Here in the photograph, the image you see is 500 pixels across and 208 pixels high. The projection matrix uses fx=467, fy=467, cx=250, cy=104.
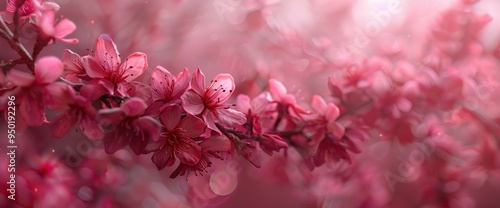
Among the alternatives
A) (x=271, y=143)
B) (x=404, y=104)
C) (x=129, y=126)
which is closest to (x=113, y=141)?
(x=129, y=126)

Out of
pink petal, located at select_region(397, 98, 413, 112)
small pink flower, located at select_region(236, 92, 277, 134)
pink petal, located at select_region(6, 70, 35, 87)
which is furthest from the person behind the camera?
pink petal, located at select_region(397, 98, 413, 112)

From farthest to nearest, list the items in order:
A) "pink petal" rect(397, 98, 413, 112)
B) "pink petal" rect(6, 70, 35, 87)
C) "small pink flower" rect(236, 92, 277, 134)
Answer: "pink petal" rect(397, 98, 413, 112) < "small pink flower" rect(236, 92, 277, 134) < "pink petal" rect(6, 70, 35, 87)

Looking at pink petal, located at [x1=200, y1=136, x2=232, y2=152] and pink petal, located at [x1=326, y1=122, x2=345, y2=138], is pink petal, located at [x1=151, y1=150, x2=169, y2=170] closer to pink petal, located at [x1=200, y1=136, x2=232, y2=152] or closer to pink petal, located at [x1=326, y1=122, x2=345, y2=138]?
pink petal, located at [x1=200, y1=136, x2=232, y2=152]

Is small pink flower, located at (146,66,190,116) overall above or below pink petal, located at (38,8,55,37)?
below

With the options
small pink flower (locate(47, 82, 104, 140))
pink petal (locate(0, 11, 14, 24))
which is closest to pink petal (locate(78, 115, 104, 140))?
small pink flower (locate(47, 82, 104, 140))

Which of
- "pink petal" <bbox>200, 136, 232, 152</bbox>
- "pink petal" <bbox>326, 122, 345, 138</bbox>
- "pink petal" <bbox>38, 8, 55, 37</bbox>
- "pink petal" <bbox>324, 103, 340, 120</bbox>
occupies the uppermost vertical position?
"pink petal" <bbox>38, 8, 55, 37</bbox>

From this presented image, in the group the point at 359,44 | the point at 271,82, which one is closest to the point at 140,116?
the point at 271,82

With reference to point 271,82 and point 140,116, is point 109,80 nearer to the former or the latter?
point 140,116
